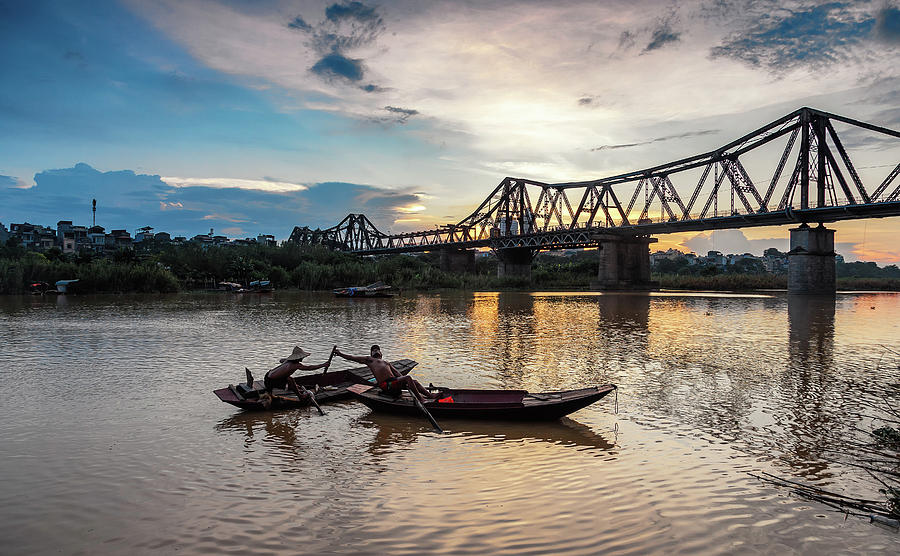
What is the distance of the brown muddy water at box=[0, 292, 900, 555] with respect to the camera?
579cm

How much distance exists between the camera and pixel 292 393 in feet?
38.0

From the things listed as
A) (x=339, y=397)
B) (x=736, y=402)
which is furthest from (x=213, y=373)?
(x=736, y=402)

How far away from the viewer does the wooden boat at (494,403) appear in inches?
387

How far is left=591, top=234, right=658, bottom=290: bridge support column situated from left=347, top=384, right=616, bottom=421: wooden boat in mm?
67273

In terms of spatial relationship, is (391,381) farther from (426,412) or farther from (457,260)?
(457,260)

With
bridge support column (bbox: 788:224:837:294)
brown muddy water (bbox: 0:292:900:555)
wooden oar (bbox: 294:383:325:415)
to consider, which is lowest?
brown muddy water (bbox: 0:292:900:555)

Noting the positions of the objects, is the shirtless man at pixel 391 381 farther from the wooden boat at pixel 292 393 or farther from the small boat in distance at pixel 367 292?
the small boat in distance at pixel 367 292

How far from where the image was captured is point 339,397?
1175cm

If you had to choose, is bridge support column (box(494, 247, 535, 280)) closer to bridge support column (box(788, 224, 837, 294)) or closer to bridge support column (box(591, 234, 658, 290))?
bridge support column (box(591, 234, 658, 290))

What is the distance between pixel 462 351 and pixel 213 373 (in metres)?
8.00

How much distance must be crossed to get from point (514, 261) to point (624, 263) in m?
23.3

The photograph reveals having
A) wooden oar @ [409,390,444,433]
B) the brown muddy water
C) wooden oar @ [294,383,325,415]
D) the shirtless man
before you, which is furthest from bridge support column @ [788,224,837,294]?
wooden oar @ [294,383,325,415]

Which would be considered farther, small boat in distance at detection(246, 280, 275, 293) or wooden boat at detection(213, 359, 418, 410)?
small boat in distance at detection(246, 280, 275, 293)

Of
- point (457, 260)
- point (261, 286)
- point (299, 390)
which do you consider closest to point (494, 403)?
point (299, 390)
